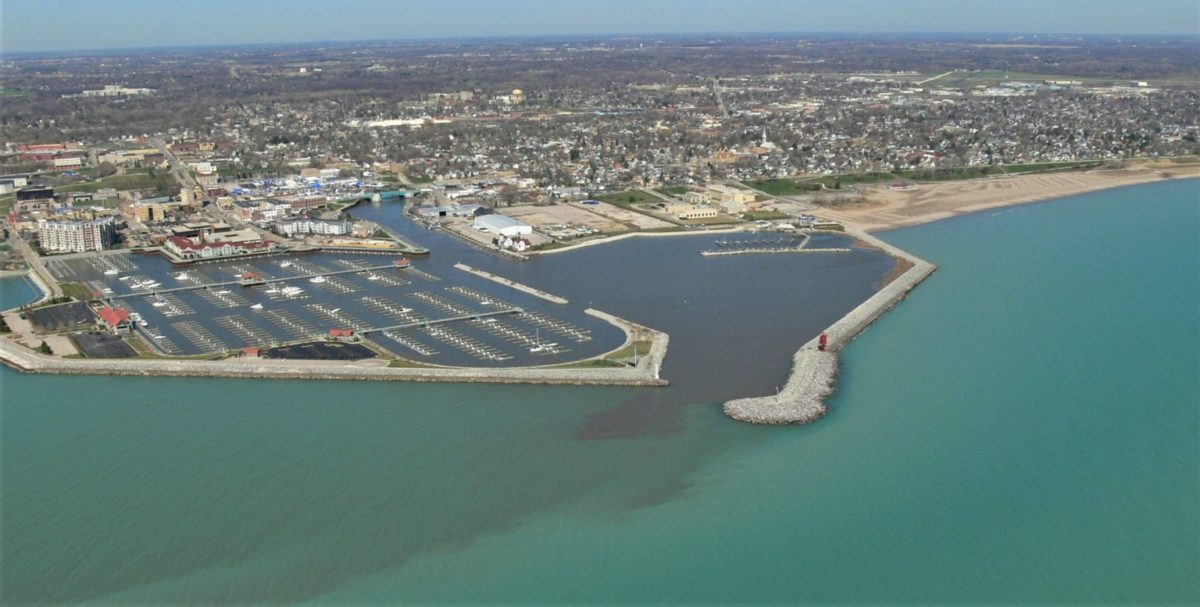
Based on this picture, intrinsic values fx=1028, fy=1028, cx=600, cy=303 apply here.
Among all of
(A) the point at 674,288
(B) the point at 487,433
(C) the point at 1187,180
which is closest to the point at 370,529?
(B) the point at 487,433

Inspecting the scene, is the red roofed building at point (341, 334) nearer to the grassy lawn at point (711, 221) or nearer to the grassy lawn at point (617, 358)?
the grassy lawn at point (617, 358)

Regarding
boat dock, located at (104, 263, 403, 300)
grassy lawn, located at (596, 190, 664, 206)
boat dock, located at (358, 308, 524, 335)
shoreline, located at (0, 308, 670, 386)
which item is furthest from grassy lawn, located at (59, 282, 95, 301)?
grassy lawn, located at (596, 190, 664, 206)

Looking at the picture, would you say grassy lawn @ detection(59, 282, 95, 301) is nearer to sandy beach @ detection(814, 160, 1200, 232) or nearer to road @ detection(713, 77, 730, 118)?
sandy beach @ detection(814, 160, 1200, 232)

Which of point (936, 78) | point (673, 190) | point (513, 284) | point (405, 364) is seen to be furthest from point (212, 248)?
point (936, 78)

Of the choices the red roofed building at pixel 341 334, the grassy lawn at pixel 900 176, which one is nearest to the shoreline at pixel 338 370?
the red roofed building at pixel 341 334

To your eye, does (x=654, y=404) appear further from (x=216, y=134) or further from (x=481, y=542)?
(x=216, y=134)
